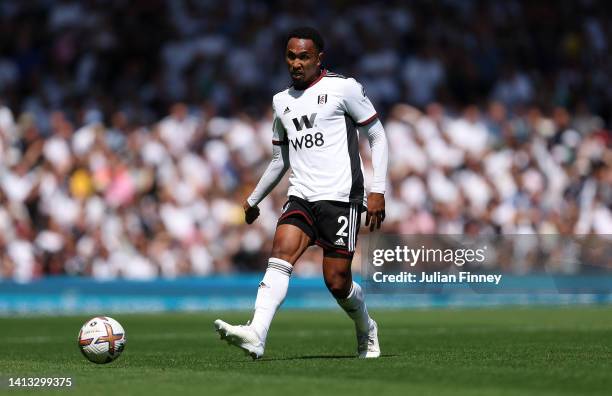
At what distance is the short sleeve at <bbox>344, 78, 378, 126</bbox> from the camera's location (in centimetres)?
977

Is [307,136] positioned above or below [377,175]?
above

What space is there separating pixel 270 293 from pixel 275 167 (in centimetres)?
117

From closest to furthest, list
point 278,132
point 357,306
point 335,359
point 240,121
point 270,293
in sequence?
point 270,293 → point 357,306 → point 278,132 → point 335,359 → point 240,121

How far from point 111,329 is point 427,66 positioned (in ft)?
51.4

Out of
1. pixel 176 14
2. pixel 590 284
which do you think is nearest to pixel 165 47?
pixel 176 14

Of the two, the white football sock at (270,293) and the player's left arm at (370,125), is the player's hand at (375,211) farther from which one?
the white football sock at (270,293)

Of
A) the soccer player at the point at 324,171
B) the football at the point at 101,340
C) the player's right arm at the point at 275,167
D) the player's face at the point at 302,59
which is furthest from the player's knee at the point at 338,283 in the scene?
the football at the point at 101,340

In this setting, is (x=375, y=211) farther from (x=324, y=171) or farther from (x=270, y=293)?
(x=270, y=293)

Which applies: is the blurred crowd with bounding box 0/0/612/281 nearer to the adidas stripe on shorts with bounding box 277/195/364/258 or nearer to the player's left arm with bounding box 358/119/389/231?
the player's left arm with bounding box 358/119/389/231

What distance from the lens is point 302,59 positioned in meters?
9.72

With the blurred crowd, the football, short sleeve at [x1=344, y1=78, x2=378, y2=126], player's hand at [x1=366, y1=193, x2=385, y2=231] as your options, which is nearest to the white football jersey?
short sleeve at [x1=344, y1=78, x2=378, y2=126]

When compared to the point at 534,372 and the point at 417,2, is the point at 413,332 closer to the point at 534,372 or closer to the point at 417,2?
the point at 534,372

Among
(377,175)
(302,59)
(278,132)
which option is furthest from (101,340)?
(302,59)

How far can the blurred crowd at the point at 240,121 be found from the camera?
22.1m
